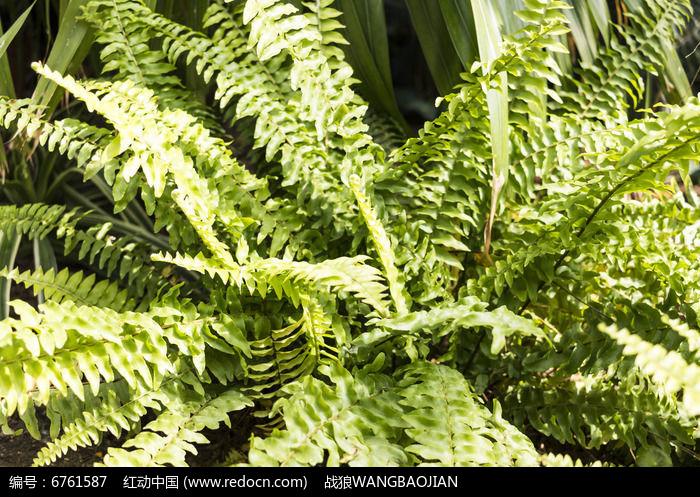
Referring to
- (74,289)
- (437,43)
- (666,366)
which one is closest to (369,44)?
(437,43)

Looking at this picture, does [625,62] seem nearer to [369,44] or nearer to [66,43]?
[369,44]

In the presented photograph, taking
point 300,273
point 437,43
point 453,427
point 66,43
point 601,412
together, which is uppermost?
point 66,43

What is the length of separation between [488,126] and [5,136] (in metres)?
1.95

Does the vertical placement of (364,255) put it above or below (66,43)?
below

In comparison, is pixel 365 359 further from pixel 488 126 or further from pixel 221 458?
pixel 488 126

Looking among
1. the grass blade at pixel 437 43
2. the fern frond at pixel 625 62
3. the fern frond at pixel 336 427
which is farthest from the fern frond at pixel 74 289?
the fern frond at pixel 625 62

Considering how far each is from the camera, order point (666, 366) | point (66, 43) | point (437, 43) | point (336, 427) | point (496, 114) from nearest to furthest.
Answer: point (666, 366), point (336, 427), point (496, 114), point (66, 43), point (437, 43)

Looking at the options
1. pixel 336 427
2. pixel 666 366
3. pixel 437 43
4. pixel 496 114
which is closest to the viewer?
pixel 666 366

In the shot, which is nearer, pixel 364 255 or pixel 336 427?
pixel 336 427

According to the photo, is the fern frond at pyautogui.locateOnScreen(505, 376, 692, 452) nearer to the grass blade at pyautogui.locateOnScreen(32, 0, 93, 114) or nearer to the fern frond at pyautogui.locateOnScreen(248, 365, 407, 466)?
the fern frond at pyautogui.locateOnScreen(248, 365, 407, 466)

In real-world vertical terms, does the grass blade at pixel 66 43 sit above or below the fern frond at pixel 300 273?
above

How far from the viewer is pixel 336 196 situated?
1.80 m

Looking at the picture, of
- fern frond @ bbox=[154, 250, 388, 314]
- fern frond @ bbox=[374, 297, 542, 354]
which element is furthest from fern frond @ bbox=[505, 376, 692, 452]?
fern frond @ bbox=[154, 250, 388, 314]

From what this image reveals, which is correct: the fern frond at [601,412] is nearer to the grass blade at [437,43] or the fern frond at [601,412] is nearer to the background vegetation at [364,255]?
the background vegetation at [364,255]
